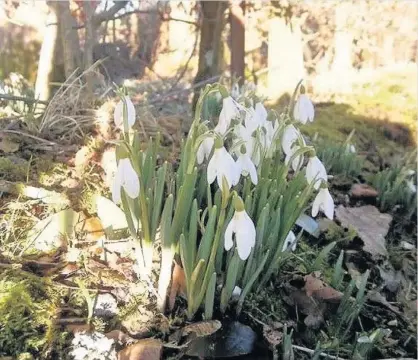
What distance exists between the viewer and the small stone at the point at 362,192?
8.23 ft

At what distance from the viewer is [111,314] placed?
135 centimetres

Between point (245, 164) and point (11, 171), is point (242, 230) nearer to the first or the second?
point (245, 164)

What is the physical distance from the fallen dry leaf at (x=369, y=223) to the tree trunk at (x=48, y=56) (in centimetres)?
197

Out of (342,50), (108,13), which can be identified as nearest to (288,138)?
(108,13)

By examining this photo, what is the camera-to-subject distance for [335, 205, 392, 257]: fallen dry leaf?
2.06 m

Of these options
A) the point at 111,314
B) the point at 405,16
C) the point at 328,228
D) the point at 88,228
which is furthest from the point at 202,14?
the point at 405,16

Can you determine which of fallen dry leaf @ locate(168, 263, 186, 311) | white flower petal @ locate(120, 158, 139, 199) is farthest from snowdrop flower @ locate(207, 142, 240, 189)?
fallen dry leaf @ locate(168, 263, 186, 311)

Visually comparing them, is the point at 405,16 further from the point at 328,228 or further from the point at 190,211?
the point at 190,211

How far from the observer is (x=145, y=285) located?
145 centimetres

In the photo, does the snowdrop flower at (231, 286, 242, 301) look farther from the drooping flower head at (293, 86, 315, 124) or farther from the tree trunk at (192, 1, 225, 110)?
the tree trunk at (192, 1, 225, 110)

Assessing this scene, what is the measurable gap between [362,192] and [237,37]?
120 inches

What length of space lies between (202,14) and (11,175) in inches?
118

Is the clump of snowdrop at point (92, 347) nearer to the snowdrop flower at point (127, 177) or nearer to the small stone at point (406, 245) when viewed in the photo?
the snowdrop flower at point (127, 177)

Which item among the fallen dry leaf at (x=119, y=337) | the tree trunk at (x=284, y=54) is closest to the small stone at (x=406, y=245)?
the fallen dry leaf at (x=119, y=337)
